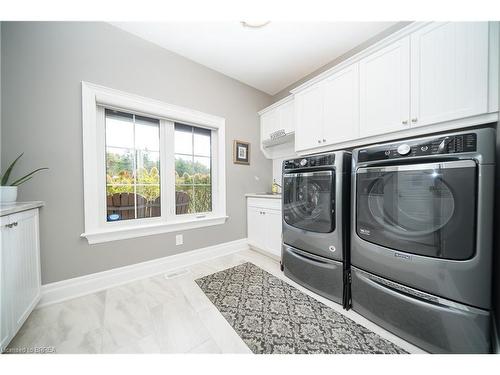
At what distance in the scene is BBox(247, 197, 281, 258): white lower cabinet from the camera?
2208 mm

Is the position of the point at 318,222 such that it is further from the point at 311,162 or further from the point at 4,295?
the point at 4,295

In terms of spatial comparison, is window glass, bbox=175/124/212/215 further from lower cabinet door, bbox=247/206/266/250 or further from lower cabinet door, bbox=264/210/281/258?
lower cabinet door, bbox=264/210/281/258

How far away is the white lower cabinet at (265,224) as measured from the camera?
2.21 metres

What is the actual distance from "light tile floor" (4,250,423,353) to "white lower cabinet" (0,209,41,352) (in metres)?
0.16

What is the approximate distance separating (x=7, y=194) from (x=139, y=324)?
1.26 m

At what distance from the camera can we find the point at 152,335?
1.12 metres

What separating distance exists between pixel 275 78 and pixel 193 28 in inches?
50.4

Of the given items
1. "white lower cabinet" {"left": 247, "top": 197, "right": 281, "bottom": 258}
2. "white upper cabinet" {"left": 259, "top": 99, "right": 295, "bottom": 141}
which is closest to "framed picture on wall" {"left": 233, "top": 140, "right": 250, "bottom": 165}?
"white upper cabinet" {"left": 259, "top": 99, "right": 295, "bottom": 141}

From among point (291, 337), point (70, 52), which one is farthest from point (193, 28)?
point (291, 337)

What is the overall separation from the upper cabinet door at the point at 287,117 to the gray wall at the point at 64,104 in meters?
1.47

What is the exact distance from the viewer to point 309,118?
204cm

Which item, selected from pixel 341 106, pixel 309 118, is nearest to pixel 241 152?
pixel 309 118

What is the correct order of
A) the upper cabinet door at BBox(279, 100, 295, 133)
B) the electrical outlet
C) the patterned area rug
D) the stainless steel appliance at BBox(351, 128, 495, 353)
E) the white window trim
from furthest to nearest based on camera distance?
the upper cabinet door at BBox(279, 100, 295, 133) → the electrical outlet → the white window trim → the patterned area rug → the stainless steel appliance at BBox(351, 128, 495, 353)
